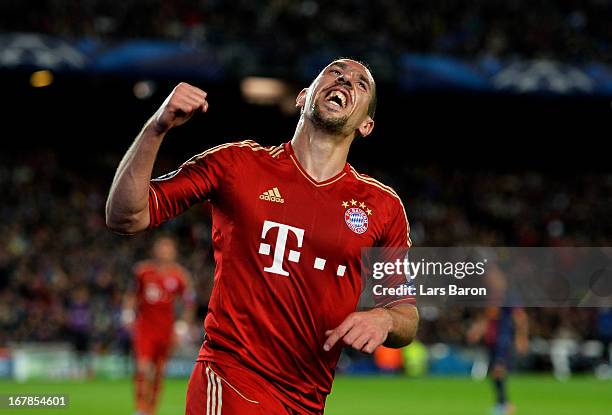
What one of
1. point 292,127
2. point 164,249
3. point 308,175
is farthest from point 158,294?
point 292,127

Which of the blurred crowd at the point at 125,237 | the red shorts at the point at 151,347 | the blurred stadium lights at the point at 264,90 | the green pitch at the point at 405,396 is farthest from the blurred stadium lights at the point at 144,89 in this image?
the red shorts at the point at 151,347

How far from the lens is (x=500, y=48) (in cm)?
2858

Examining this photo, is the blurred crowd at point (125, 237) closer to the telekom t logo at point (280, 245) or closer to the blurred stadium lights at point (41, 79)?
the blurred stadium lights at point (41, 79)

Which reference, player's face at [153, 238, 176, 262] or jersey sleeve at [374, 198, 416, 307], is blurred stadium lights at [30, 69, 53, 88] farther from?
jersey sleeve at [374, 198, 416, 307]

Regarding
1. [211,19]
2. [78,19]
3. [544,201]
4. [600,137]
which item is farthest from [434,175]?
[78,19]

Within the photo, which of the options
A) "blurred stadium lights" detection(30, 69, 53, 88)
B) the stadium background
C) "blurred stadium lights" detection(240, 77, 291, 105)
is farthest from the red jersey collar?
"blurred stadium lights" detection(30, 69, 53, 88)

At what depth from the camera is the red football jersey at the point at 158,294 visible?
13.8 meters

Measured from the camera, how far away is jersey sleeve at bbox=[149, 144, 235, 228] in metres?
4.01

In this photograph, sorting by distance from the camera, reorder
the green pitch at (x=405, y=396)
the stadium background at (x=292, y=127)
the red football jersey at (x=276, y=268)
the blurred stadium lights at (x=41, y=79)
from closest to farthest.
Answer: the red football jersey at (x=276, y=268) < the green pitch at (x=405, y=396) < the stadium background at (x=292, y=127) < the blurred stadium lights at (x=41, y=79)

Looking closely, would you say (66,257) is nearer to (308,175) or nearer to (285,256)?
(308,175)

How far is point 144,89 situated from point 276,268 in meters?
25.5

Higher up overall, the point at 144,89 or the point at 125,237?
the point at 144,89

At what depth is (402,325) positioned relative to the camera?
4203 millimetres

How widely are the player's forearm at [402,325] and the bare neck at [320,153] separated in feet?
2.22
